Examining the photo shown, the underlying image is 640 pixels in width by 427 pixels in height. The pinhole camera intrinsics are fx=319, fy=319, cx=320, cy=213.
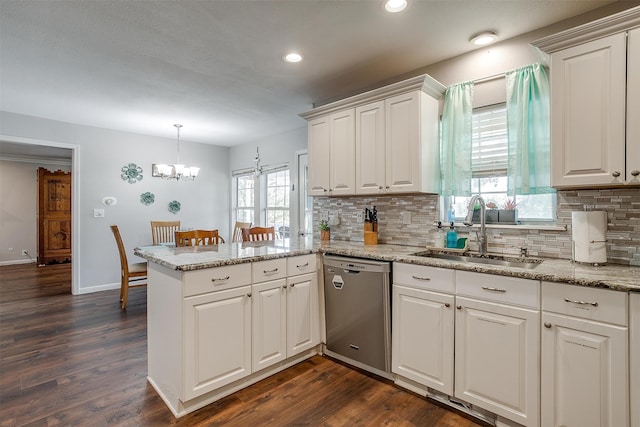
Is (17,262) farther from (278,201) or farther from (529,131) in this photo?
(529,131)

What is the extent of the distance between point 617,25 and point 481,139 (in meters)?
0.95

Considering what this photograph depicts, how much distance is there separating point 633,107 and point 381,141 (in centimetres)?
152

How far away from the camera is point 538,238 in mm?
2160

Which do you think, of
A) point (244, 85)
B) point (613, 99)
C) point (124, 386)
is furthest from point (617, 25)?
point (124, 386)

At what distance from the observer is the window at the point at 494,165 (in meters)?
2.27

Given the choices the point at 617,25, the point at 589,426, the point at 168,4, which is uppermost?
the point at 168,4

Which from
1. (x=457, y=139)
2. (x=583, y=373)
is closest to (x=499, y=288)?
(x=583, y=373)

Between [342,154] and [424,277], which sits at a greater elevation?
[342,154]

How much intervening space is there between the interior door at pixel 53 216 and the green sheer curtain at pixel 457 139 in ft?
27.7

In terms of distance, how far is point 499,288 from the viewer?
1.73 metres

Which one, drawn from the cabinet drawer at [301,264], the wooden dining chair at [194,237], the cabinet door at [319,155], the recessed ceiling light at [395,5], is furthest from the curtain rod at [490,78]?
the wooden dining chair at [194,237]

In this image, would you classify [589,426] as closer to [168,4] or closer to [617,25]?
[617,25]

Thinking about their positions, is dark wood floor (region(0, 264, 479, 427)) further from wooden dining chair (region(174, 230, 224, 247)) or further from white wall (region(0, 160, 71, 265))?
white wall (region(0, 160, 71, 265))

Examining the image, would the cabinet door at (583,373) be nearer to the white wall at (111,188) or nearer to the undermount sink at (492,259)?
the undermount sink at (492,259)
